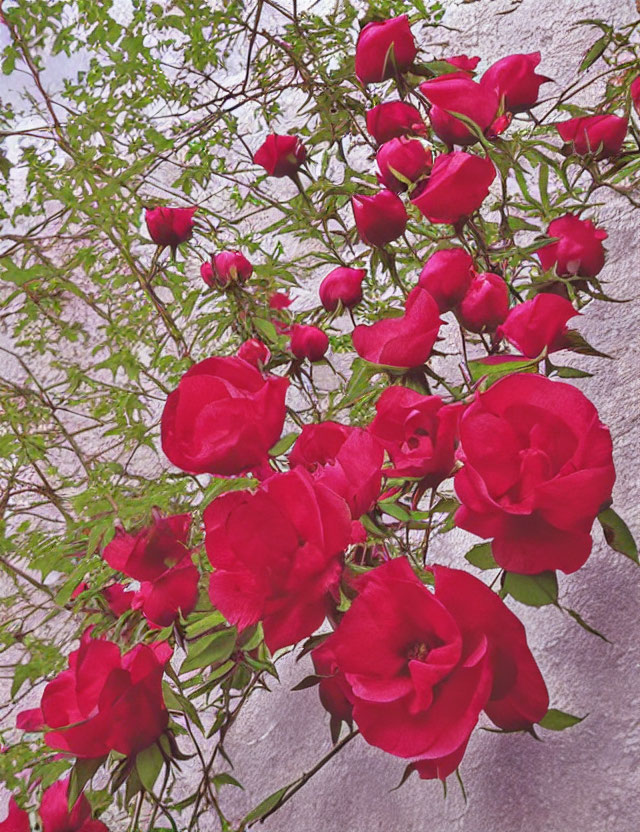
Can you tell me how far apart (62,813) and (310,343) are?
13.1 inches

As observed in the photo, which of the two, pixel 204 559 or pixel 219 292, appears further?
pixel 219 292

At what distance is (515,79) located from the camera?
0.53 meters

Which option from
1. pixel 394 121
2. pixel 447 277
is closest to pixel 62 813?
pixel 447 277

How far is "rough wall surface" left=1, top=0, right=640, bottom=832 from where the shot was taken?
0.44m

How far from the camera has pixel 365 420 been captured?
64cm

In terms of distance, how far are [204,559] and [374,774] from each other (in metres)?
0.18

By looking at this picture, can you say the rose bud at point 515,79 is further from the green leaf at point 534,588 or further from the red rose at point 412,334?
the green leaf at point 534,588

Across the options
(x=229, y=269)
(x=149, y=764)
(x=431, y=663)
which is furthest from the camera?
(x=229, y=269)

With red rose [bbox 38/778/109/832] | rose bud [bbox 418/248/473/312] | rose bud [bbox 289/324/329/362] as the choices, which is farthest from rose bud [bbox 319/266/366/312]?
red rose [bbox 38/778/109/832]

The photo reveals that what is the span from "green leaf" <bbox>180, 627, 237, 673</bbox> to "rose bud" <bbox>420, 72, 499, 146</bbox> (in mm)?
299

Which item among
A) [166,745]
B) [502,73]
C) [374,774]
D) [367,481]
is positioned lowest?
[374,774]

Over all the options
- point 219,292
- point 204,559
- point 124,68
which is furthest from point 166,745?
point 124,68

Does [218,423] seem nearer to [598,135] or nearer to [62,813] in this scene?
[62,813]

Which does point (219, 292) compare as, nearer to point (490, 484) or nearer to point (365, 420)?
point (365, 420)
